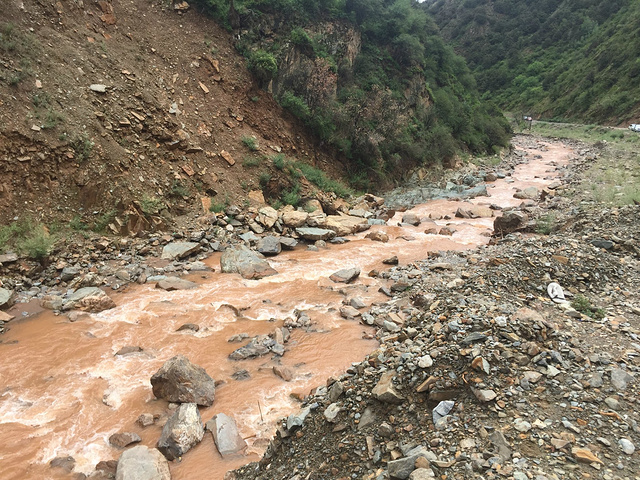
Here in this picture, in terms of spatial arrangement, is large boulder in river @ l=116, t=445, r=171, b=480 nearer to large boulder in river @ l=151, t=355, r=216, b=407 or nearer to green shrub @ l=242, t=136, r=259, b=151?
large boulder in river @ l=151, t=355, r=216, b=407

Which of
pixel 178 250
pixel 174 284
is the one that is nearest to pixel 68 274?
pixel 174 284

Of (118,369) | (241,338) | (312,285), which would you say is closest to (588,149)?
(312,285)

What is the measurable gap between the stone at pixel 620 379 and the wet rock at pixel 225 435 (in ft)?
16.1

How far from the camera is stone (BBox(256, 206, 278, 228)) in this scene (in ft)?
51.8

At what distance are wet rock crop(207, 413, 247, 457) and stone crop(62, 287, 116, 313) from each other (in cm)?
531

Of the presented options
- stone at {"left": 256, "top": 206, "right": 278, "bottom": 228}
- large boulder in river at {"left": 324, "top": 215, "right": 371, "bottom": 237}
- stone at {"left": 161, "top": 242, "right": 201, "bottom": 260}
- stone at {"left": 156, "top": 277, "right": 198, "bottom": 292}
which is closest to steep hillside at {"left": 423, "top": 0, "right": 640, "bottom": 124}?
large boulder in river at {"left": 324, "top": 215, "right": 371, "bottom": 237}

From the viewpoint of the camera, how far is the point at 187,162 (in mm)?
15859

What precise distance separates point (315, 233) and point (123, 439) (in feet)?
35.1

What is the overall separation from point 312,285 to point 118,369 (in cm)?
567

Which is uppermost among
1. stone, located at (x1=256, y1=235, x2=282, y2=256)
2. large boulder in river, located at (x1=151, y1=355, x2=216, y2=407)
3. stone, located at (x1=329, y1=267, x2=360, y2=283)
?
stone, located at (x1=256, y1=235, x2=282, y2=256)

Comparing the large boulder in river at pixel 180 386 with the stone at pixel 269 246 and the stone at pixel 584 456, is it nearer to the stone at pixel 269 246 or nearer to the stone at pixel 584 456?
the stone at pixel 584 456

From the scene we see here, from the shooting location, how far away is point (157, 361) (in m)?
7.59

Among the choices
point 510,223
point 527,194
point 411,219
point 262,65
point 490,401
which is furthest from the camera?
point 527,194

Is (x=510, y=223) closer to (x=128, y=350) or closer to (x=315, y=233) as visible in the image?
(x=315, y=233)
